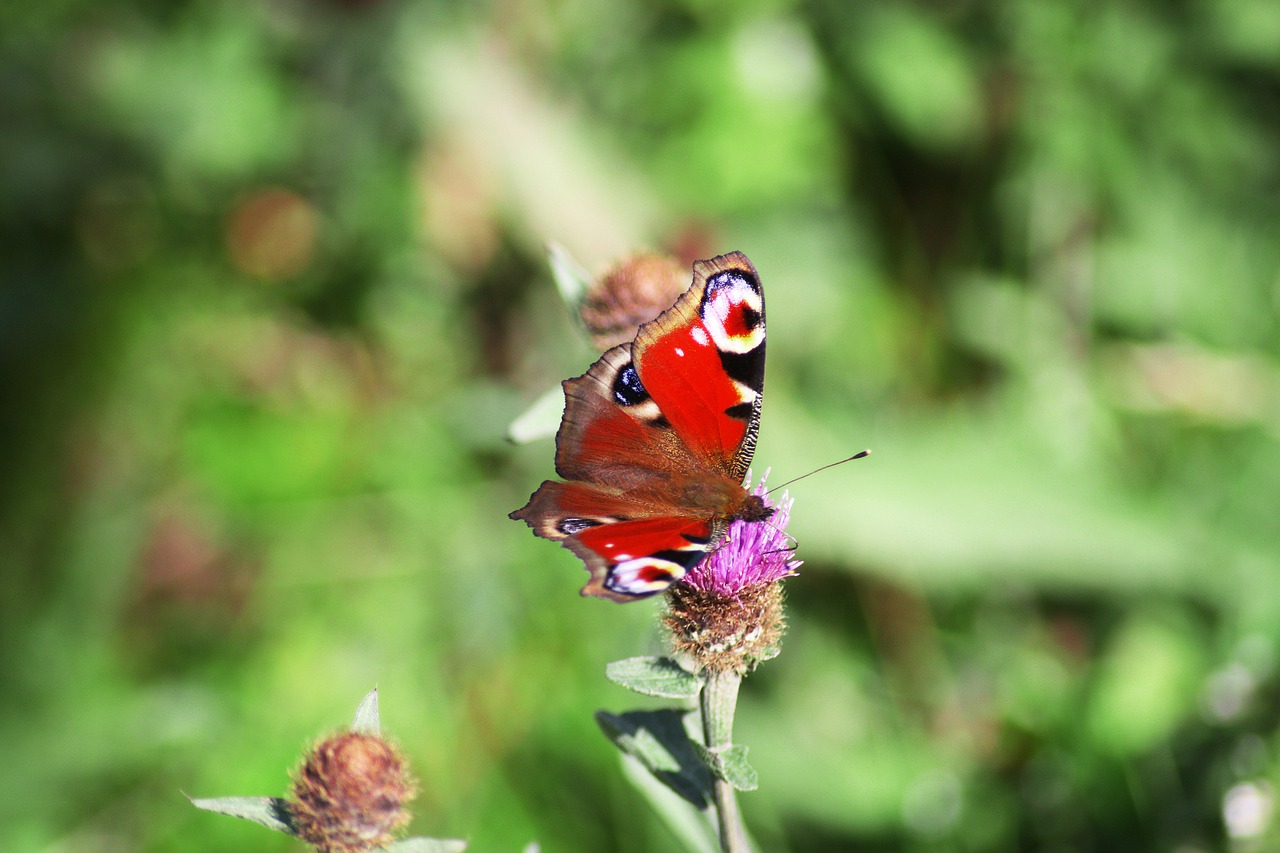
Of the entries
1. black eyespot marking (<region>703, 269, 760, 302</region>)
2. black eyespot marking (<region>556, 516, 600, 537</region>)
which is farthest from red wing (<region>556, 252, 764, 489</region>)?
black eyespot marking (<region>556, 516, 600, 537</region>)

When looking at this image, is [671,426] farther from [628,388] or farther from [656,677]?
[656,677]

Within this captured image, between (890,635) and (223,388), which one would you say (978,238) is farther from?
(223,388)

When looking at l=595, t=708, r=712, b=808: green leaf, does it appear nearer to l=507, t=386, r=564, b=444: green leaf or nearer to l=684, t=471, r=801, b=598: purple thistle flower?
l=684, t=471, r=801, b=598: purple thistle flower

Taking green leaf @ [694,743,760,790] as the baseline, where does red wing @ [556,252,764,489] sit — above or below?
above

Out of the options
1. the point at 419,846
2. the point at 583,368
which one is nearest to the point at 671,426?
the point at 419,846

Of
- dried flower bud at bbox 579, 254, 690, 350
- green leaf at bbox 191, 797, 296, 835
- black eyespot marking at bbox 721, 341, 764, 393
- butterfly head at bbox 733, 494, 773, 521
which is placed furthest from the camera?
dried flower bud at bbox 579, 254, 690, 350

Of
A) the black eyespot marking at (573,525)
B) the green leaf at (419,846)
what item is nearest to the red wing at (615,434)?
the black eyespot marking at (573,525)
